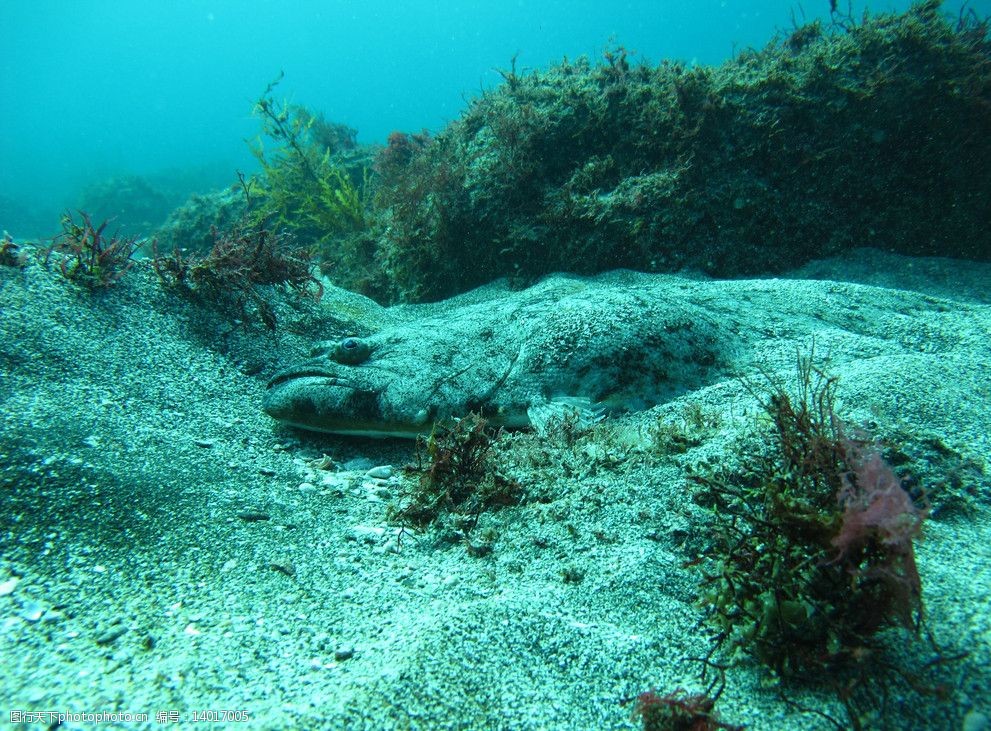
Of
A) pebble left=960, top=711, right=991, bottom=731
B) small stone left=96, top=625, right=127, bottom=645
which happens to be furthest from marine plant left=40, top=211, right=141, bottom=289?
pebble left=960, top=711, right=991, bottom=731

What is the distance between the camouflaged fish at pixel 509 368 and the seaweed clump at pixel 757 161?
2.92m

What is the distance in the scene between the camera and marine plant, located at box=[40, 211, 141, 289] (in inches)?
190

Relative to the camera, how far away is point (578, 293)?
17.8 feet

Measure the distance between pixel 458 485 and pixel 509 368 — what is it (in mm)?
1660

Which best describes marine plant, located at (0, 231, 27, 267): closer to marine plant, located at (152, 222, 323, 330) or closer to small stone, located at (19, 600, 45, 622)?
marine plant, located at (152, 222, 323, 330)

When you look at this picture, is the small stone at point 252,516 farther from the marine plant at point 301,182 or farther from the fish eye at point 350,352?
the marine plant at point 301,182

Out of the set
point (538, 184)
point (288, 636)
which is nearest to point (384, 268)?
point (538, 184)

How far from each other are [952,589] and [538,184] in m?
7.17

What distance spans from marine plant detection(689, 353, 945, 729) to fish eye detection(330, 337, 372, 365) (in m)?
3.35

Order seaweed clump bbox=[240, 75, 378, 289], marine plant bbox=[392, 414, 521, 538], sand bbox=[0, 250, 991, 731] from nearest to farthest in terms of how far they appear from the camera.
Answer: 1. sand bbox=[0, 250, 991, 731]
2. marine plant bbox=[392, 414, 521, 538]
3. seaweed clump bbox=[240, 75, 378, 289]

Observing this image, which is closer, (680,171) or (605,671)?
(605,671)

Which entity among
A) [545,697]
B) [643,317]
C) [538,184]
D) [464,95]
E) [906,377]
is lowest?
[545,697]

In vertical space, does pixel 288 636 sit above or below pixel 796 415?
below

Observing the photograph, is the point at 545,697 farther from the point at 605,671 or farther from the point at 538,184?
the point at 538,184
